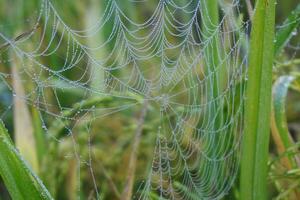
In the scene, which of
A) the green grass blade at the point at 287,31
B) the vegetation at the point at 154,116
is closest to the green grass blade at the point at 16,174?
the vegetation at the point at 154,116

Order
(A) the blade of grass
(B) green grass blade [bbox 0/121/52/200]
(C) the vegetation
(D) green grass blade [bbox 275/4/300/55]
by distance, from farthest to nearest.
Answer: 1. (A) the blade of grass
2. (D) green grass blade [bbox 275/4/300/55]
3. (C) the vegetation
4. (B) green grass blade [bbox 0/121/52/200]

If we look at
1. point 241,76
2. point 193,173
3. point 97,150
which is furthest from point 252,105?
point 97,150

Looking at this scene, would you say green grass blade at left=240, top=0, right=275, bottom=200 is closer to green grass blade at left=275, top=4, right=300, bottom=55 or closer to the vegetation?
the vegetation

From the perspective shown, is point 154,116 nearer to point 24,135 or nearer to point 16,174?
point 24,135

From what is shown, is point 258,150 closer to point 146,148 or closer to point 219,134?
point 219,134

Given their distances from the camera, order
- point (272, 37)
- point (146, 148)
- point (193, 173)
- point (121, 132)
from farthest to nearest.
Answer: point (121, 132), point (146, 148), point (193, 173), point (272, 37)

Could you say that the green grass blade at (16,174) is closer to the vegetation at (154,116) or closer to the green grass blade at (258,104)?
the vegetation at (154,116)

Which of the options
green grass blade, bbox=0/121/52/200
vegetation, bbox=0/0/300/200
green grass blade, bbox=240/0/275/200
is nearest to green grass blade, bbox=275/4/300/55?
vegetation, bbox=0/0/300/200
